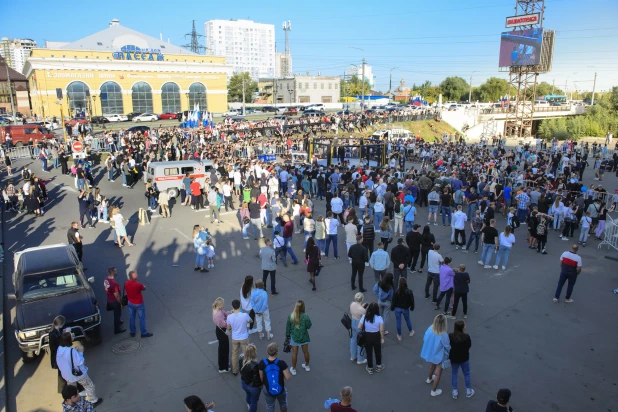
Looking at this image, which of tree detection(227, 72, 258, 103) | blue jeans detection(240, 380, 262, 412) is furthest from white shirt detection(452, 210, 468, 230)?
tree detection(227, 72, 258, 103)

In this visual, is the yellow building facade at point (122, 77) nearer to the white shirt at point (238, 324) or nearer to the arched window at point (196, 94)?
the arched window at point (196, 94)

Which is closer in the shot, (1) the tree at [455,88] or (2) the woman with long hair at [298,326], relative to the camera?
(2) the woman with long hair at [298,326]

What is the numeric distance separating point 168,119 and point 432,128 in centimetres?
3670

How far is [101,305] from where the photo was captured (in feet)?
32.9

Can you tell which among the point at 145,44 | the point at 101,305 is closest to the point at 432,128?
the point at 145,44

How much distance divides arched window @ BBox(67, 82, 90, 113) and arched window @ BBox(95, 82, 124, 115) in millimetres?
2219

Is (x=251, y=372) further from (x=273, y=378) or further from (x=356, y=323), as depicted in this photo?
(x=356, y=323)

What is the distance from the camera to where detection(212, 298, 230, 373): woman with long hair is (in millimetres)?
6895

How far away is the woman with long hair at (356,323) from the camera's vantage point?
714 cm

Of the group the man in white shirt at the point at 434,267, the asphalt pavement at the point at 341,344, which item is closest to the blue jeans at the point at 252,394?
the asphalt pavement at the point at 341,344

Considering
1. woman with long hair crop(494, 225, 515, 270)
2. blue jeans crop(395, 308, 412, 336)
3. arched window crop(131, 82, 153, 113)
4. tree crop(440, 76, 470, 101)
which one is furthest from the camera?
tree crop(440, 76, 470, 101)

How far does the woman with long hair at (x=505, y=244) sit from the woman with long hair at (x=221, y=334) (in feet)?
26.5

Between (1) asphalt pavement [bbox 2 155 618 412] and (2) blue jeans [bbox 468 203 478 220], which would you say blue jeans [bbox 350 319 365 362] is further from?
(2) blue jeans [bbox 468 203 478 220]

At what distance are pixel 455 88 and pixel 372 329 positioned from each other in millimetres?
109576
